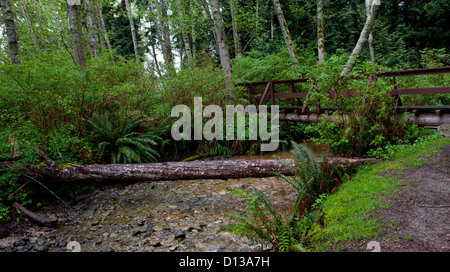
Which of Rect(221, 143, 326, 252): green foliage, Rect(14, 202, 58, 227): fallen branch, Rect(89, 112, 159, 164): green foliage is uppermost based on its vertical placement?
Rect(89, 112, 159, 164): green foliage

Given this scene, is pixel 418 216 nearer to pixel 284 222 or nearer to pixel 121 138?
pixel 284 222

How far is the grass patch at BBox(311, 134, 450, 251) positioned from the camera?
283cm

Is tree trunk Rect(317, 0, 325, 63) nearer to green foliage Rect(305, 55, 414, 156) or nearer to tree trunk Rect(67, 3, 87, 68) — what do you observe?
green foliage Rect(305, 55, 414, 156)

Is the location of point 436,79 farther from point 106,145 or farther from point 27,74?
point 27,74

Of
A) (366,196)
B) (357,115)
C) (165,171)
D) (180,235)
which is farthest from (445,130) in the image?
(165,171)

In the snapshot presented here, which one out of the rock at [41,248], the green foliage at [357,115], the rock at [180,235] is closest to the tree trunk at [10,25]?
the rock at [41,248]

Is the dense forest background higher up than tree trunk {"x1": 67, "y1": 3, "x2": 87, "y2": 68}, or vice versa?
tree trunk {"x1": 67, "y1": 3, "x2": 87, "y2": 68}

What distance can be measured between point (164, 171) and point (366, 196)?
371 cm

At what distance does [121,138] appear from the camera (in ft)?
22.2

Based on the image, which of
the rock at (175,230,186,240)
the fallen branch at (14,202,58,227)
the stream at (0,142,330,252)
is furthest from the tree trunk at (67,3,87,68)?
the rock at (175,230,186,240)

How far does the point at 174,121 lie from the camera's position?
8.29m

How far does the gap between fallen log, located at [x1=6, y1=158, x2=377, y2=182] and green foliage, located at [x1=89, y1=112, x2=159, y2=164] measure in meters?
1.01

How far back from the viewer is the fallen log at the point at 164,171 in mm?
5148

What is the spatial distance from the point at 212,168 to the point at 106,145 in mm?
3284
